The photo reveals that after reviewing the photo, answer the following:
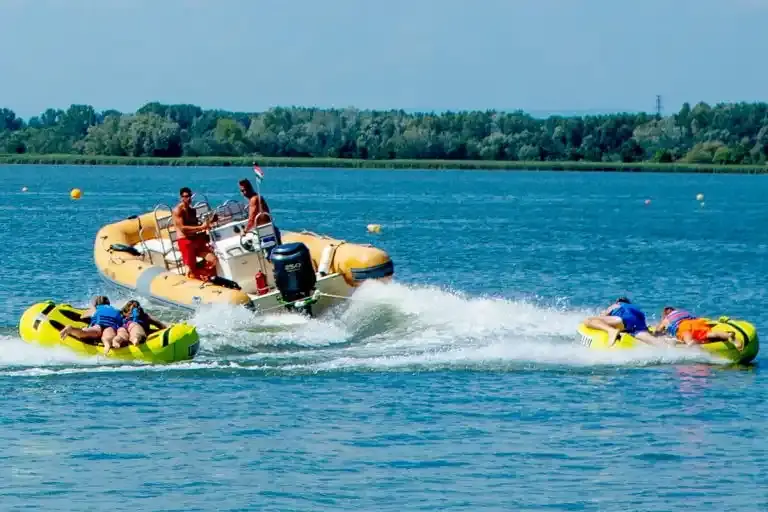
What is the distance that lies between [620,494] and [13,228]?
122ft

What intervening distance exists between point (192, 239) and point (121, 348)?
4.77m

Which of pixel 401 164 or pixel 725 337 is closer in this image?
pixel 725 337

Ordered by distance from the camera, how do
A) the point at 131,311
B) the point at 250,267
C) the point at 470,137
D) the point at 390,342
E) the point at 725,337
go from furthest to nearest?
the point at 470,137
the point at 250,267
the point at 390,342
the point at 725,337
the point at 131,311

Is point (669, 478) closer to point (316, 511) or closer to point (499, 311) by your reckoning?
point (316, 511)

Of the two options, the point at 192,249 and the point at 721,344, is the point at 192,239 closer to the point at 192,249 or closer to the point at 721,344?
the point at 192,249

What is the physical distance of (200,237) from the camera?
77.2 feet

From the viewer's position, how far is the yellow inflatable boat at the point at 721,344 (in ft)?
63.7

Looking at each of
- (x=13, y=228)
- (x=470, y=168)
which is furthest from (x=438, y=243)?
(x=470, y=168)

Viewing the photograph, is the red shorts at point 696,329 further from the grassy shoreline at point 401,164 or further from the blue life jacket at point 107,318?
the grassy shoreline at point 401,164

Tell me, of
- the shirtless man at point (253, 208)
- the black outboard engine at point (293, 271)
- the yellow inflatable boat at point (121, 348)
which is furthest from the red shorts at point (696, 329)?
the shirtless man at point (253, 208)

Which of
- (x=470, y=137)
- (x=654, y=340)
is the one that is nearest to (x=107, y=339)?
(x=654, y=340)

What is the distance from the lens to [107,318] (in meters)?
19.1

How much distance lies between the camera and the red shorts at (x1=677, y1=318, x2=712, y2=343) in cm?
1944

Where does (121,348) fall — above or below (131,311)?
below
